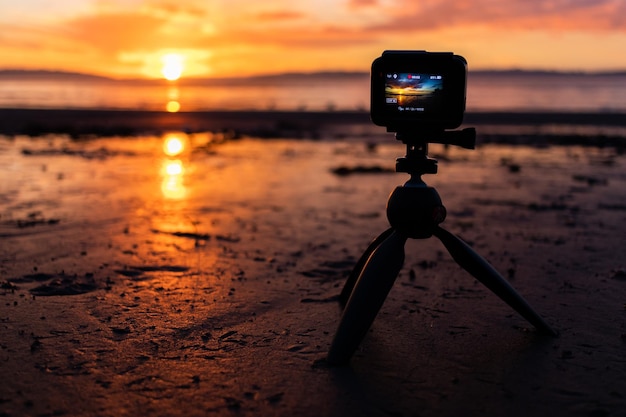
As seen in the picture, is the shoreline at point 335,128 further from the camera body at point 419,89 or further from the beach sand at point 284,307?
the camera body at point 419,89

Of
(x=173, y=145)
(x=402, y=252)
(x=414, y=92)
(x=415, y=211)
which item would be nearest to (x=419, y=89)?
(x=414, y=92)

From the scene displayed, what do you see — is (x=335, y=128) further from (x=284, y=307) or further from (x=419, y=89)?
(x=419, y=89)

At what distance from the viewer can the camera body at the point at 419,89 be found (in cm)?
386

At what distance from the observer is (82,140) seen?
22516 millimetres

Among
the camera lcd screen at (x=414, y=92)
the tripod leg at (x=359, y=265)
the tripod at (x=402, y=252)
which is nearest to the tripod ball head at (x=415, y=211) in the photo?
the tripod at (x=402, y=252)

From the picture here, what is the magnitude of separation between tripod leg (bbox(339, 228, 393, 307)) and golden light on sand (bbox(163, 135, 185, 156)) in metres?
14.7

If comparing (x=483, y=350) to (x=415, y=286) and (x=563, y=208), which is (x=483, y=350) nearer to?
(x=415, y=286)

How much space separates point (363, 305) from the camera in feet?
12.7

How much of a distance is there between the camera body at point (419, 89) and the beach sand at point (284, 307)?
1.70 metres

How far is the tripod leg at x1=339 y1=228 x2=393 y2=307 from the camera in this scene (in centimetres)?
447

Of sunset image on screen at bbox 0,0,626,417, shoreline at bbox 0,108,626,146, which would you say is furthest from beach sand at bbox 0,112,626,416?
A: shoreline at bbox 0,108,626,146

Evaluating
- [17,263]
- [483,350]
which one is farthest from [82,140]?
[483,350]

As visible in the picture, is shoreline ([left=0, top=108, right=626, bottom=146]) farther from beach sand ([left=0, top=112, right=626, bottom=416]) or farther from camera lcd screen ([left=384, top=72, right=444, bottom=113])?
camera lcd screen ([left=384, top=72, right=444, bottom=113])

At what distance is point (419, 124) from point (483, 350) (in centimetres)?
174
